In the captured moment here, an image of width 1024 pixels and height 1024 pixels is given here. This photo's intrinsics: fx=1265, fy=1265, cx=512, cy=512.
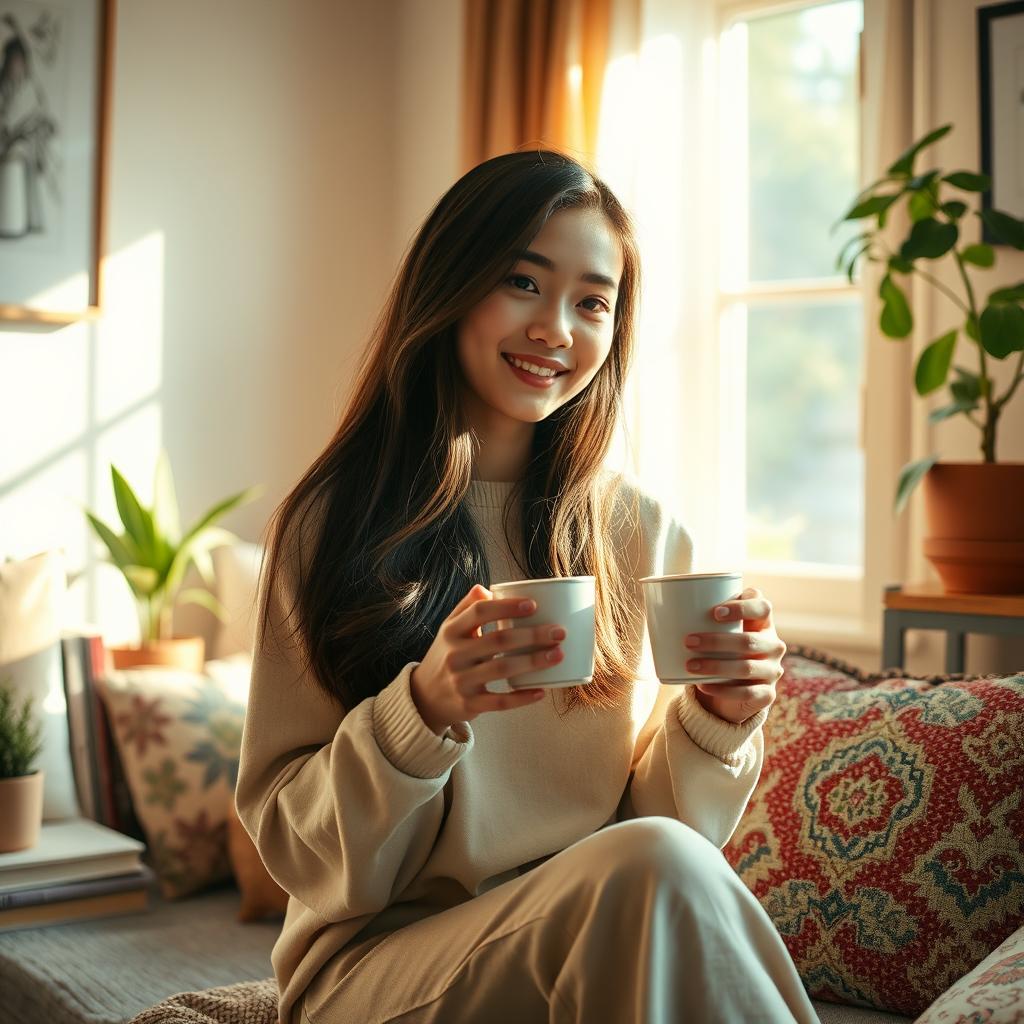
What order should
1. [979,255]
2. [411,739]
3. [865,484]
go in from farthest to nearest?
1. [865,484]
2. [979,255]
3. [411,739]

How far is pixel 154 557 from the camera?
276 cm

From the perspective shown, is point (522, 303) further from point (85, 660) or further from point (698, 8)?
point (698, 8)

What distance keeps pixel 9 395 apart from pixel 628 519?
1.71 metres

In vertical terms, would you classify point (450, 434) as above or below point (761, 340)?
below

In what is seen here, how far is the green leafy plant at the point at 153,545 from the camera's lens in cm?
273

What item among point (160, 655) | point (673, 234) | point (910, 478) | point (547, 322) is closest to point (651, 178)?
point (673, 234)

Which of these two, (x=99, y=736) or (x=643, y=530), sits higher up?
(x=643, y=530)

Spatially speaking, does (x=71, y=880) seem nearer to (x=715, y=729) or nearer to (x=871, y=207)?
(x=715, y=729)

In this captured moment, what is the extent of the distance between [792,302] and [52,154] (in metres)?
1.72

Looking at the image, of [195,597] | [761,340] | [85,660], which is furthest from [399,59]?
[85,660]

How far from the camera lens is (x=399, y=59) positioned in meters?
3.52

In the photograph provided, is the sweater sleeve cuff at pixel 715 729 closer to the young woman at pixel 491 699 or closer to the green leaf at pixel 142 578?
the young woman at pixel 491 699

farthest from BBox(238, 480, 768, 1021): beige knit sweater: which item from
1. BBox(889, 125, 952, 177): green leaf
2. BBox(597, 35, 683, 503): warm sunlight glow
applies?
BBox(597, 35, 683, 503): warm sunlight glow

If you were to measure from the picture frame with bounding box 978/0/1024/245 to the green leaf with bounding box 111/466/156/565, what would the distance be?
1.82 meters
